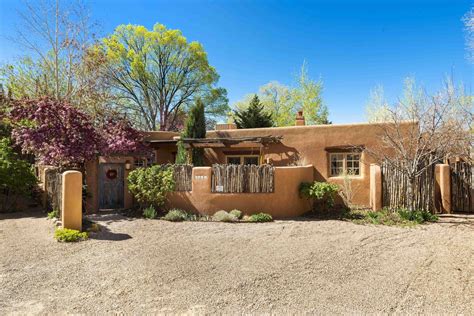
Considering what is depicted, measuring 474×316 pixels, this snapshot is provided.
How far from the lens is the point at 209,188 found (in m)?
9.79

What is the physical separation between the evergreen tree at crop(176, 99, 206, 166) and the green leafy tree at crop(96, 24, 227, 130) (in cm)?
1323

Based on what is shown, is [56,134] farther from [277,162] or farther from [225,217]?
[277,162]

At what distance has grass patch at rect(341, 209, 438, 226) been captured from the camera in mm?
8758

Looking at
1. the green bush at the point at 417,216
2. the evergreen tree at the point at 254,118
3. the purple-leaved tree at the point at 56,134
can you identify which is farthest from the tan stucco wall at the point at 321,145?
the purple-leaved tree at the point at 56,134

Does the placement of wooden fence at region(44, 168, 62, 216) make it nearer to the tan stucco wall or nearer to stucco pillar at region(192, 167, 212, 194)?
stucco pillar at region(192, 167, 212, 194)

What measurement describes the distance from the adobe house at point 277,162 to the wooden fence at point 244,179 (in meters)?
0.22

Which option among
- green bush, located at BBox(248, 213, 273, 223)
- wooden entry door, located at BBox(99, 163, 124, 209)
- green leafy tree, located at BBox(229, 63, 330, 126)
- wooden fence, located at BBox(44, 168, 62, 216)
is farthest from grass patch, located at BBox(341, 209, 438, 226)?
green leafy tree, located at BBox(229, 63, 330, 126)

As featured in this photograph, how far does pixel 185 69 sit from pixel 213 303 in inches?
1004

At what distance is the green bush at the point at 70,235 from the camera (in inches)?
267

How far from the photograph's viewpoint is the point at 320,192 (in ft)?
32.4

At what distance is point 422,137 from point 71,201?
472 inches

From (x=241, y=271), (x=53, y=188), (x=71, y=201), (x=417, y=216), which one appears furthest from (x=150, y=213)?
(x=417, y=216)

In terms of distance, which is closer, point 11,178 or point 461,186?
point 461,186

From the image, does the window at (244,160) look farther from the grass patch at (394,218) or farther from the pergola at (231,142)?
the grass patch at (394,218)
